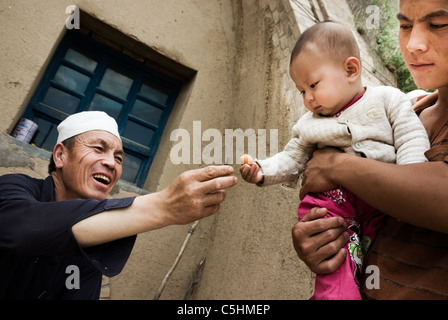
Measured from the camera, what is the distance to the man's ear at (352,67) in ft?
4.32

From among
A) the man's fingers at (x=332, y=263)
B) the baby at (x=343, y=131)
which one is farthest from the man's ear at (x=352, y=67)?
the man's fingers at (x=332, y=263)

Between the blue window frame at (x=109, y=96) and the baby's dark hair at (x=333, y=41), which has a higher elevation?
the blue window frame at (x=109, y=96)

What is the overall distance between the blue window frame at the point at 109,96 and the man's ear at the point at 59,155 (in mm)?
1272

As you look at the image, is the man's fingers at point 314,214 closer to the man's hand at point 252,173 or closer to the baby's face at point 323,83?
the man's hand at point 252,173

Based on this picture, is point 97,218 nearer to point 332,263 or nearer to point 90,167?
point 90,167

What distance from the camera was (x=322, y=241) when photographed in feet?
3.55

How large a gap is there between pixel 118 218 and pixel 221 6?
3642 mm

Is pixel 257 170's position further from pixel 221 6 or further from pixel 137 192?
pixel 221 6

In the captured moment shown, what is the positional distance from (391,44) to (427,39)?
2.80m

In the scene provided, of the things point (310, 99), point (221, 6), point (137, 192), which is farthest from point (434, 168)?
point (221, 6)

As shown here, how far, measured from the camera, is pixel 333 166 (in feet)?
3.85

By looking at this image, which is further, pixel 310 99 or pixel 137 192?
pixel 137 192

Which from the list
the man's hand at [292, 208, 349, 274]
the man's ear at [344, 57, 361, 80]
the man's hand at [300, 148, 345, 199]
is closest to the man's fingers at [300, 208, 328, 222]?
the man's hand at [292, 208, 349, 274]
